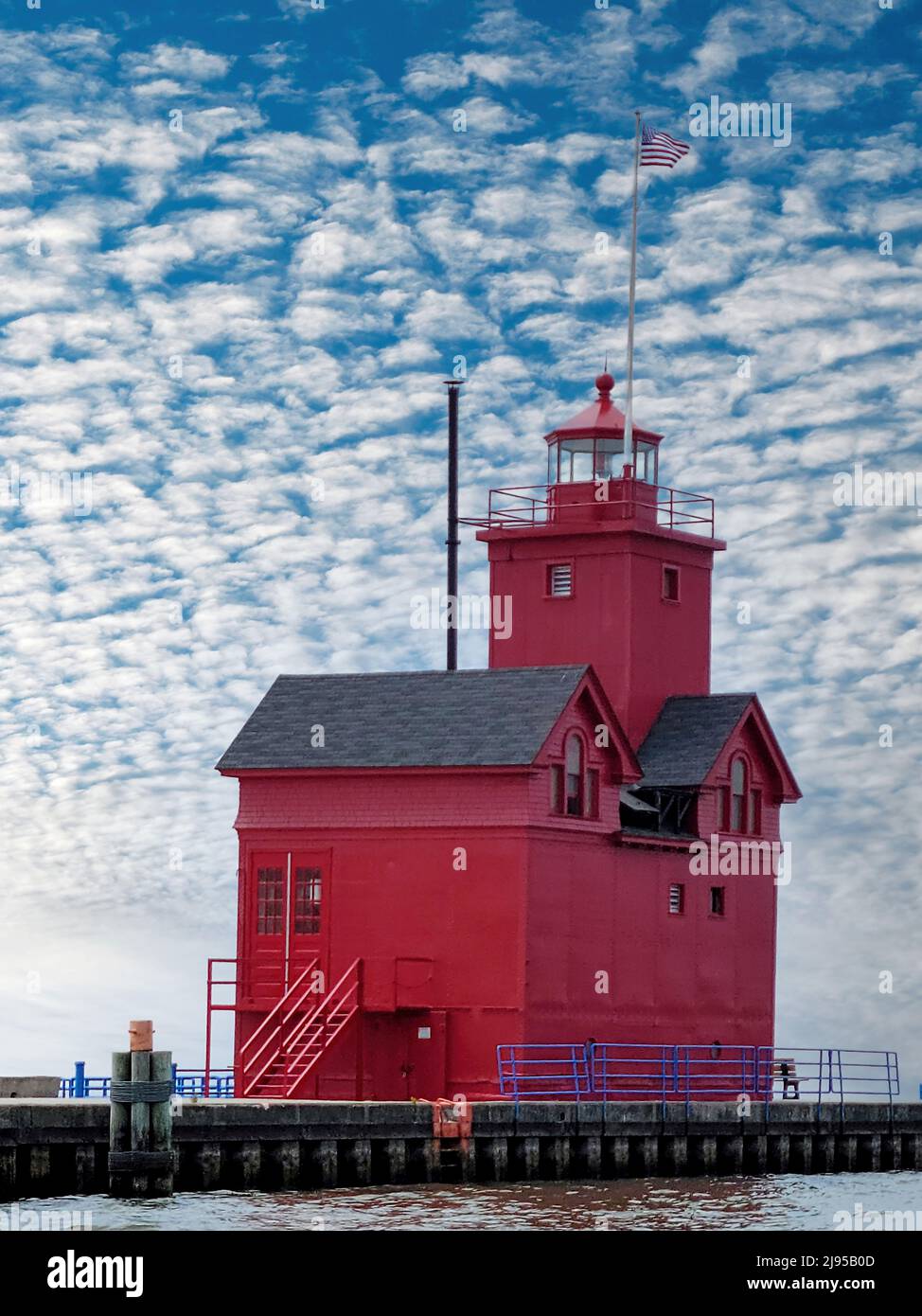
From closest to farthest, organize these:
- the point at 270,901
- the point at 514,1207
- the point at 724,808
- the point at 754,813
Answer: the point at 514,1207 < the point at 270,901 < the point at 724,808 < the point at 754,813

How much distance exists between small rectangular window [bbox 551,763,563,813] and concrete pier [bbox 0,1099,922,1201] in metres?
5.24

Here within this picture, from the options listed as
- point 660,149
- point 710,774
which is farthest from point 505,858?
point 660,149

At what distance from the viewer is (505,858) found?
43375mm

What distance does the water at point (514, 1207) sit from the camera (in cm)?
3266

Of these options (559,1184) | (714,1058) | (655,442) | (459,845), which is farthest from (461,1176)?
(655,442)

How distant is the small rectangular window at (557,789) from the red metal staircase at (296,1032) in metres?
4.39

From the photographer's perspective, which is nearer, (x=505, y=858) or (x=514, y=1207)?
(x=514, y=1207)

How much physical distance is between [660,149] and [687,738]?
11.7m

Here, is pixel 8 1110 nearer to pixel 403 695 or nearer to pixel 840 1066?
pixel 403 695

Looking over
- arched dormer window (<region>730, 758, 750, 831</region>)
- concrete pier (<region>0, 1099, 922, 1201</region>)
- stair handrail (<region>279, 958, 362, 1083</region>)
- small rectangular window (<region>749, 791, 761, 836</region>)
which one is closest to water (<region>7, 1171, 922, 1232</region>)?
concrete pier (<region>0, 1099, 922, 1201</region>)

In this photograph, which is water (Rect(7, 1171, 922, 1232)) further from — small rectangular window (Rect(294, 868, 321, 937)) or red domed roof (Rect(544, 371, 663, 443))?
red domed roof (Rect(544, 371, 663, 443))

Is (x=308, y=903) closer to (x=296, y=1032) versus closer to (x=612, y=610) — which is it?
(x=296, y=1032)

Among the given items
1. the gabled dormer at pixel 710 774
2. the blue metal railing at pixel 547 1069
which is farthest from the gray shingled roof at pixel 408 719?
the blue metal railing at pixel 547 1069
